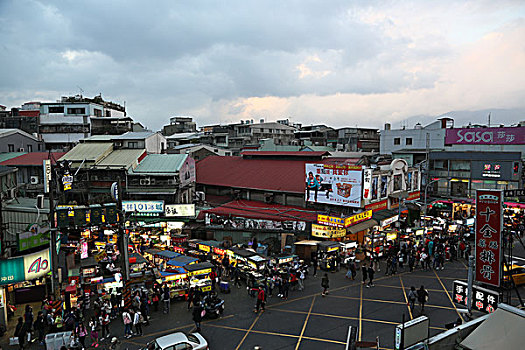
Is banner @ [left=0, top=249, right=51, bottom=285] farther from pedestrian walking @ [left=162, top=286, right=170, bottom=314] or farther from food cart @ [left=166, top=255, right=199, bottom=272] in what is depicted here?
food cart @ [left=166, top=255, right=199, bottom=272]

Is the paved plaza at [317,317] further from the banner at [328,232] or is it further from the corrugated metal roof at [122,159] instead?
the corrugated metal roof at [122,159]

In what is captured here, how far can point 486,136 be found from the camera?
5525cm

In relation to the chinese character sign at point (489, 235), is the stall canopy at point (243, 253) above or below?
below

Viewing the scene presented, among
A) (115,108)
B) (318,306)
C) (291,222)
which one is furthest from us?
(115,108)

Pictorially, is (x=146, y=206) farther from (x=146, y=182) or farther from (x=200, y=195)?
(x=200, y=195)

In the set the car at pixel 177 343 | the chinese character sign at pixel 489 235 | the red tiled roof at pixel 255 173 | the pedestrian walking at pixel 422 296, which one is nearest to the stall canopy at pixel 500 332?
the chinese character sign at pixel 489 235

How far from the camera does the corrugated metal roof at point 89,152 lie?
44.3 metres

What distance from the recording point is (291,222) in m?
33.5

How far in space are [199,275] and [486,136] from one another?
2078 inches

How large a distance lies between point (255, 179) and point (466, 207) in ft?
93.4

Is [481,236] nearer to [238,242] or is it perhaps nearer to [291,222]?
[291,222]

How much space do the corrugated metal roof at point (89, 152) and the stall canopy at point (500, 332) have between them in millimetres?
42909

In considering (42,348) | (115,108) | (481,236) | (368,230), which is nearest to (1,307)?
(42,348)

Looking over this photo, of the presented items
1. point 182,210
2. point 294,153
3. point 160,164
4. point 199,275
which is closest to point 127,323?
point 199,275
